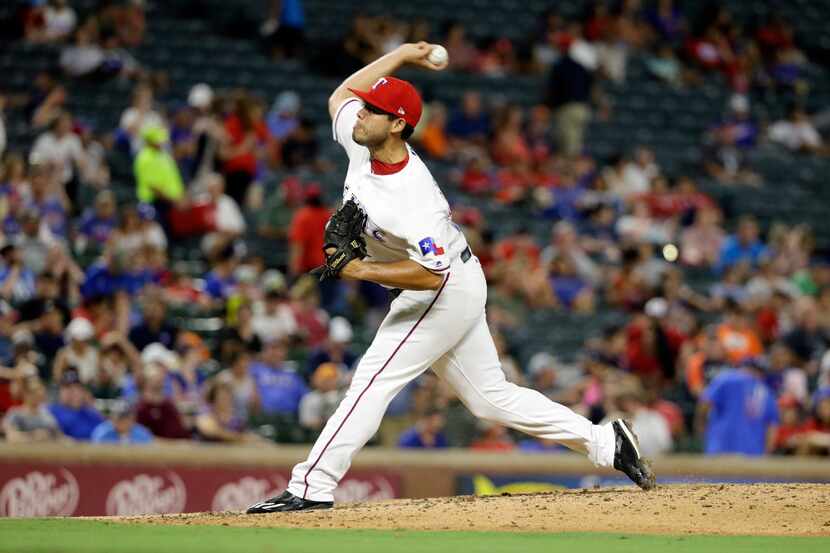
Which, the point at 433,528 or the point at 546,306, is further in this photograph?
the point at 546,306

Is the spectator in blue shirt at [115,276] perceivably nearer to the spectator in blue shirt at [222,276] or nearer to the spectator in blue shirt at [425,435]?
the spectator in blue shirt at [222,276]

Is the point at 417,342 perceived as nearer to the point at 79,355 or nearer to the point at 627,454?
the point at 627,454

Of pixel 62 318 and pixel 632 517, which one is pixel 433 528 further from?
pixel 62 318

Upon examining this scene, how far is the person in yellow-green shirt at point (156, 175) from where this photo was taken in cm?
1363

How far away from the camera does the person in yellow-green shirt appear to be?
1363 cm

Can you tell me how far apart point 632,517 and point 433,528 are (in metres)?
0.94

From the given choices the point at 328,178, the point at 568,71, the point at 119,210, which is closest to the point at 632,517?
the point at 119,210

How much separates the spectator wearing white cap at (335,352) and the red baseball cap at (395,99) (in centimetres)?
591

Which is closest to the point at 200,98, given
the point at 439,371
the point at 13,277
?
the point at 13,277

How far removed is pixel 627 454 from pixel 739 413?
5.80m

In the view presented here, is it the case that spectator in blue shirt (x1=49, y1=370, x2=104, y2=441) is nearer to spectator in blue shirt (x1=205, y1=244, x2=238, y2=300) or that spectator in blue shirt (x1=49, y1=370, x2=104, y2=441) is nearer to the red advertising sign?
the red advertising sign

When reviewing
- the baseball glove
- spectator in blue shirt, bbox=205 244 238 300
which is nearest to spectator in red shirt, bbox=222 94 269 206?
spectator in blue shirt, bbox=205 244 238 300

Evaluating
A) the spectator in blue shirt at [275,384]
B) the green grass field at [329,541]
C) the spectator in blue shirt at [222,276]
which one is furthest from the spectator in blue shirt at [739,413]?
the green grass field at [329,541]

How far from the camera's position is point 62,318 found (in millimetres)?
11438
